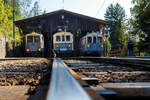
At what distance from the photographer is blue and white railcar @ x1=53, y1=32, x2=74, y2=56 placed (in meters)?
17.3

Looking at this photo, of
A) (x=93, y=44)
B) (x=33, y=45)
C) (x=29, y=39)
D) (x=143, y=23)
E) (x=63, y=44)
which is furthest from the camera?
(x=29, y=39)

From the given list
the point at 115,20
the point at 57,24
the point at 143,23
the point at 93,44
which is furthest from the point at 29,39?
the point at 115,20

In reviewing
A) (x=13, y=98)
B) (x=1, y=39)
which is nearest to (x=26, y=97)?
(x=13, y=98)

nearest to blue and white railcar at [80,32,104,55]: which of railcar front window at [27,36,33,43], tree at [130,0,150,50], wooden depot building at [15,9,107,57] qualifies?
tree at [130,0,150,50]

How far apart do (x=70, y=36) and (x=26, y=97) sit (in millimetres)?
17398

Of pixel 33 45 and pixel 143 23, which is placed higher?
pixel 143 23

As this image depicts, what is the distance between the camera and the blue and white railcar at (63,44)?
17.3 meters

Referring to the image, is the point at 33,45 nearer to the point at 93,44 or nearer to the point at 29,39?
the point at 29,39

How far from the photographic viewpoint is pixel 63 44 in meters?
17.5

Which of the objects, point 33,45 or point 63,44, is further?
Answer: point 63,44

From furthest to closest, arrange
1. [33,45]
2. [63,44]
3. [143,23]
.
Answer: [63,44], [33,45], [143,23]

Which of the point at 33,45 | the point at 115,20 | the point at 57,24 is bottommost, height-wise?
the point at 33,45

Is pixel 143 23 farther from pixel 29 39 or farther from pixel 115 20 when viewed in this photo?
pixel 115 20

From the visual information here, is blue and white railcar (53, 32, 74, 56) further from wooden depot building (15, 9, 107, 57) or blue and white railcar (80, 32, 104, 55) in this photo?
wooden depot building (15, 9, 107, 57)
